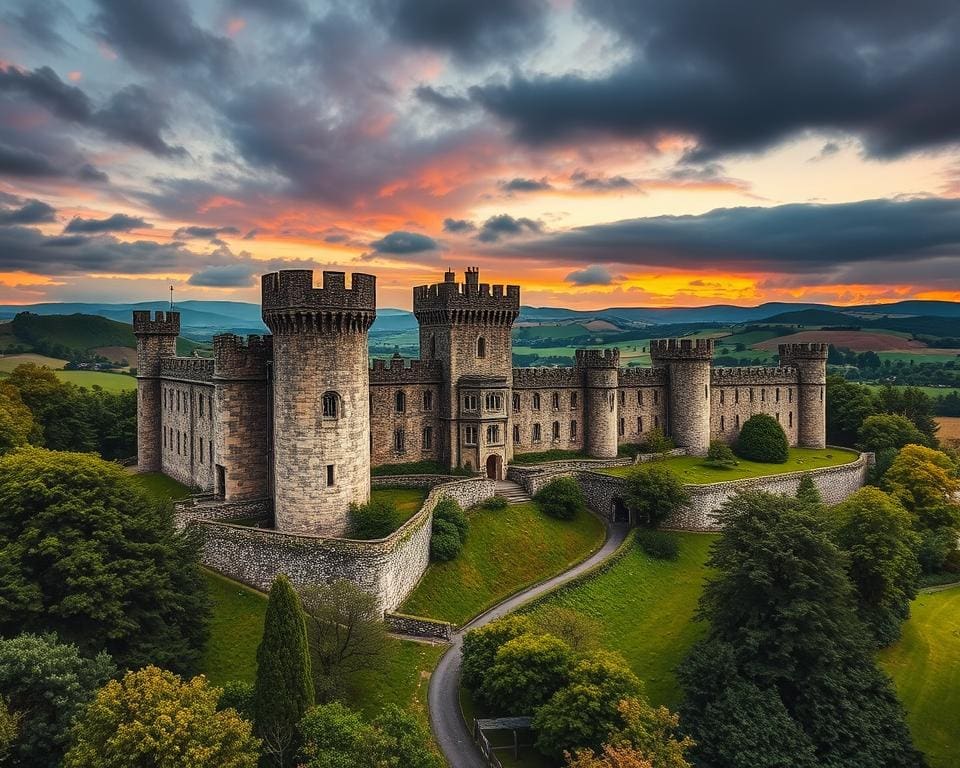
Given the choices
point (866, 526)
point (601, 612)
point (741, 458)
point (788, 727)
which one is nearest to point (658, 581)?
point (601, 612)

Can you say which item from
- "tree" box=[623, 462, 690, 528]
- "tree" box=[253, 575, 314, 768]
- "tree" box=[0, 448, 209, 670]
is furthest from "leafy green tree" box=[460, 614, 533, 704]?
"tree" box=[623, 462, 690, 528]

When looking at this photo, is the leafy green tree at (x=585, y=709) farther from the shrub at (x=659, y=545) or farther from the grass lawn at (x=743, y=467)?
the grass lawn at (x=743, y=467)

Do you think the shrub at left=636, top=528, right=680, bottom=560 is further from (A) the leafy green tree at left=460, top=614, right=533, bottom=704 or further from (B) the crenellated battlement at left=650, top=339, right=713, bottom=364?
(B) the crenellated battlement at left=650, top=339, right=713, bottom=364

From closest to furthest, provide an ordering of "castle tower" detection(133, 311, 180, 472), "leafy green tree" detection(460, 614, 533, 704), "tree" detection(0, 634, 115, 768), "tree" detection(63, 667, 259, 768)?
"tree" detection(63, 667, 259, 768) < "tree" detection(0, 634, 115, 768) < "leafy green tree" detection(460, 614, 533, 704) < "castle tower" detection(133, 311, 180, 472)

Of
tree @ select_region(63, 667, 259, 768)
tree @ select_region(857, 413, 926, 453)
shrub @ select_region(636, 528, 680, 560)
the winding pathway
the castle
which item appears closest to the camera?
tree @ select_region(63, 667, 259, 768)

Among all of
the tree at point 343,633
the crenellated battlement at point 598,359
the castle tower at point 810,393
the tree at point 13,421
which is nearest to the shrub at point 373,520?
the tree at point 343,633

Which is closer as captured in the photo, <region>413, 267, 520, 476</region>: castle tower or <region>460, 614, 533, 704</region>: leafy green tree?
<region>460, 614, 533, 704</region>: leafy green tree

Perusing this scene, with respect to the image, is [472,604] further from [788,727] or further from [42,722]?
[42,722]
